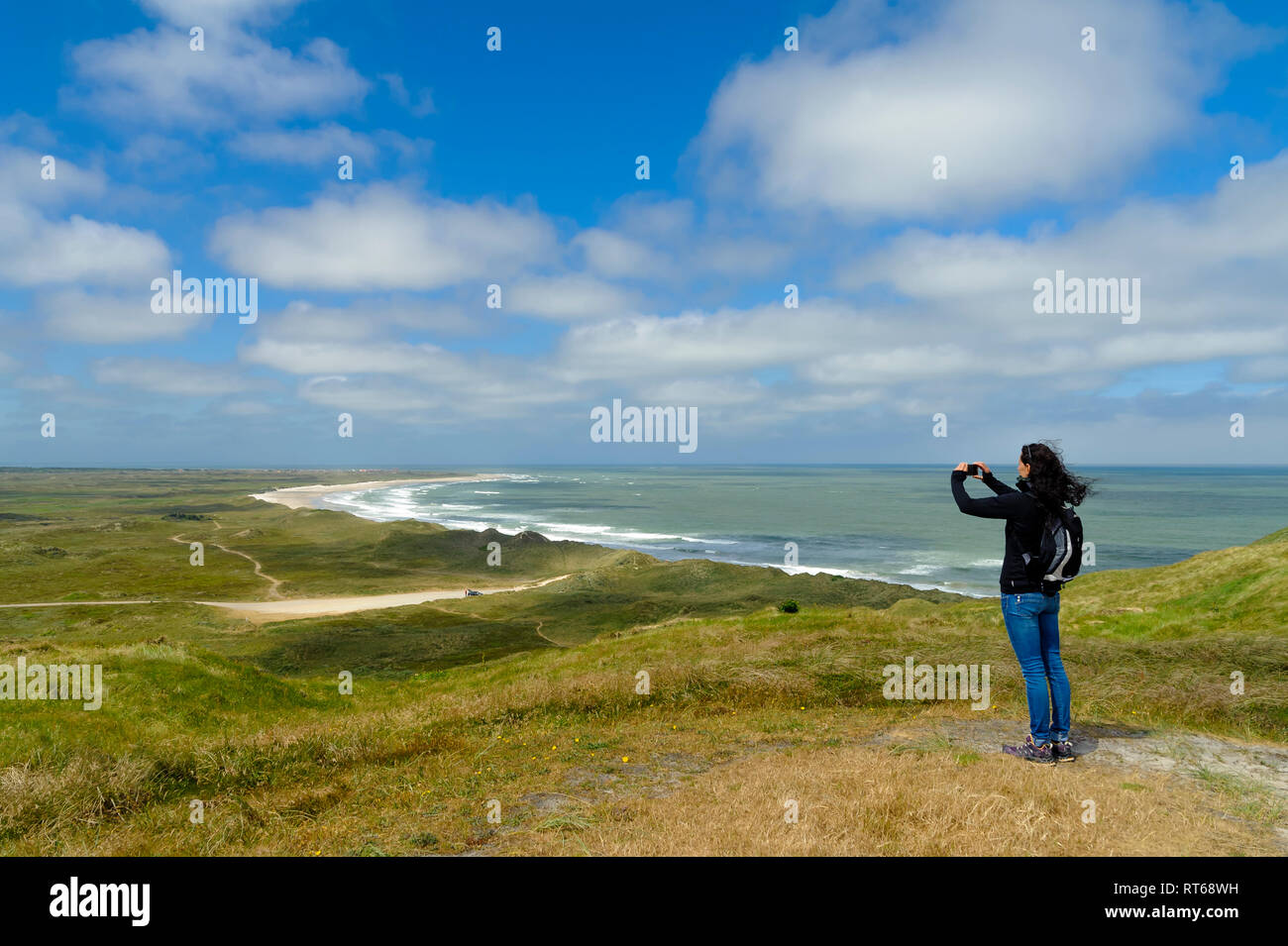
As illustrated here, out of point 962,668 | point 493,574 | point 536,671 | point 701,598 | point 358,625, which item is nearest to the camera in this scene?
point 962,668

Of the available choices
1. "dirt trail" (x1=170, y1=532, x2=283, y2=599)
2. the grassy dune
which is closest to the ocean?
"dirt trail" (x1=170, y1=532, x2=283, y2=599)

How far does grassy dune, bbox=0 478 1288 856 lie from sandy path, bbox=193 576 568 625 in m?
42.8

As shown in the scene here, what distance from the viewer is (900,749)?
30.3 ft

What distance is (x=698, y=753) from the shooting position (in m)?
9.80

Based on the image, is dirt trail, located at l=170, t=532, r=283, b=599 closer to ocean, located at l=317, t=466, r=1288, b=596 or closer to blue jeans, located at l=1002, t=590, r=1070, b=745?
ocean, located at l=317, t=466, r=1288, b=596

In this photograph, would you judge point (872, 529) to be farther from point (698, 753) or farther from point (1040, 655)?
point (1040, 655)

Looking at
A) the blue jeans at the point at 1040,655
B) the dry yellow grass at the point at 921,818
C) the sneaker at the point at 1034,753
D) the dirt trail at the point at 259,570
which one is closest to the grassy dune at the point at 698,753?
the dry yellow grass at the point at 921,818

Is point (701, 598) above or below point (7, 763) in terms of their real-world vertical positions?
below

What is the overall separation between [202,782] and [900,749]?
390 inches

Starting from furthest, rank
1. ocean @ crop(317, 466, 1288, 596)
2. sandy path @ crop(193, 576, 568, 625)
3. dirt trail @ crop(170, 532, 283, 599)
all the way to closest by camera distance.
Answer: ocean @ crop(317, 466, 1288, 596) → dirt trail @ crop(170, 532, 283, 599) → sandy path @ crop(193, 576, 568, 625)

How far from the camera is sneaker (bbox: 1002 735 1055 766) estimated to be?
8.31 metres
